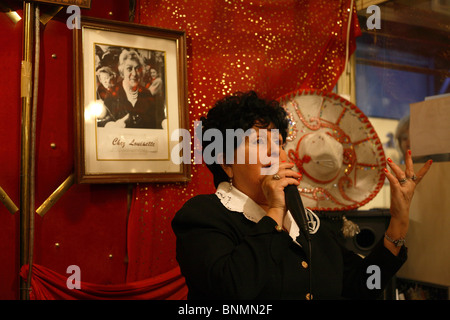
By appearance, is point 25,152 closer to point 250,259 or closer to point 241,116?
point 241,116

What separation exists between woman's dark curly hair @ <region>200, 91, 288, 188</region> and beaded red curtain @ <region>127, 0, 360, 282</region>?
1.62 feet

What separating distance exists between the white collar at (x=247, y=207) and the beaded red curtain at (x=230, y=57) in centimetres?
57

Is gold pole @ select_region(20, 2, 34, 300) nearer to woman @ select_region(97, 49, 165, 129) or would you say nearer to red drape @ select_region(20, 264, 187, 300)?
red drape @ select_region(20, 264, 187, 300)

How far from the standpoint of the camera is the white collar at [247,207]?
1260 millimetres

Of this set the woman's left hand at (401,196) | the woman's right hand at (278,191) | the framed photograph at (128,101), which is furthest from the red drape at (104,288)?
the woman's left hand at (401,196)

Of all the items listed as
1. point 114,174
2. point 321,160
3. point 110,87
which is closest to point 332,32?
point 321,160

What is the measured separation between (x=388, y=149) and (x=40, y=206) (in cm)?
213

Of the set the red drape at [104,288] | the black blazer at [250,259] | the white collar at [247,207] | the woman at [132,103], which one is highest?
the woman at [132,103]

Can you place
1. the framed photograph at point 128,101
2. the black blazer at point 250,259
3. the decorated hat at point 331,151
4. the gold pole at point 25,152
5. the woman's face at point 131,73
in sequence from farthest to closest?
1. the decorated hat at point 331,151
2. the woman's face at point 131,73
3. the framed photograph at point 128,101
4. the gold pole at point 25,152
5. the black blazer at point 250,259

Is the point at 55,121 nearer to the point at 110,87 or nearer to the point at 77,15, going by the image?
the point at 110,87

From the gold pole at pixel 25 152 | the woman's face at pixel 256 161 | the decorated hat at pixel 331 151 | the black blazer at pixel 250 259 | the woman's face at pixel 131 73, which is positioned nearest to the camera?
the black blazer at pixel 250 259

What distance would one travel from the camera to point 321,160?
1902mm

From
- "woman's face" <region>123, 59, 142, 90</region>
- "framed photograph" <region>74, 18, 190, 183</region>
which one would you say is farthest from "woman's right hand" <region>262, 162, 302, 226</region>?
"woman's face" <region>123, 59, 142, 90</region>

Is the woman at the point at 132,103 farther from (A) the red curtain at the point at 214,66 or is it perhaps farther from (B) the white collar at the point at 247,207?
(B) the white collar at the point at 247,207
